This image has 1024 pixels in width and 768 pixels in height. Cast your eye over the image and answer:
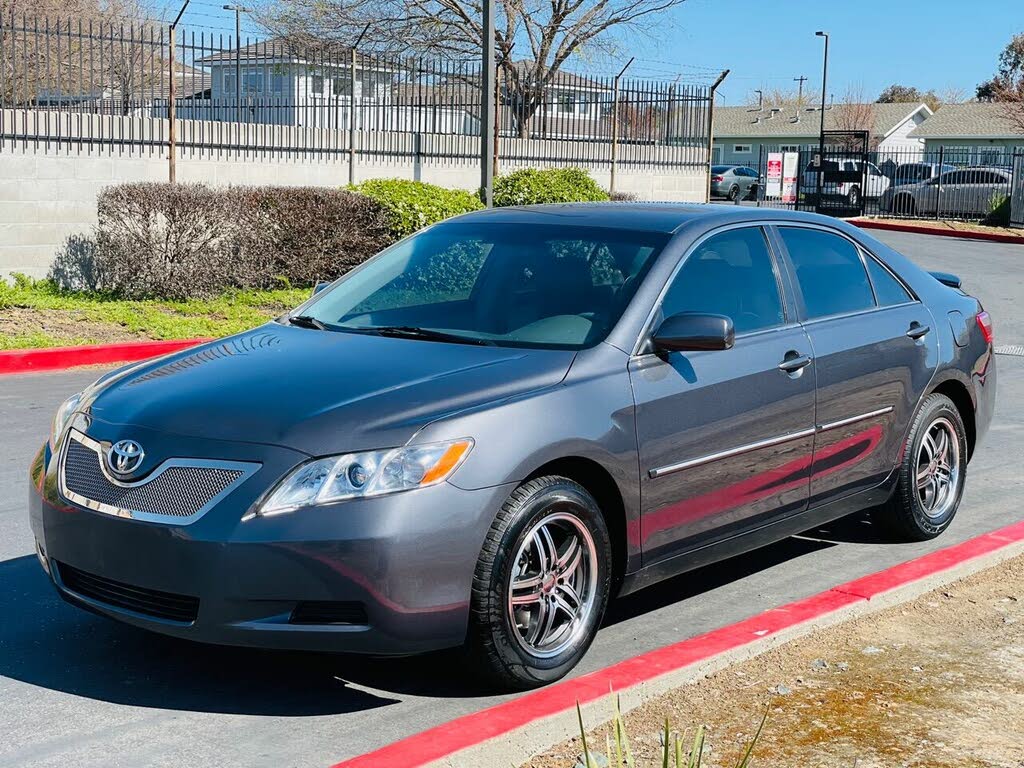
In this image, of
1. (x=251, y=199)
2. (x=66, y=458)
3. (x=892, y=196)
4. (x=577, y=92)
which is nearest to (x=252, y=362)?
(x=66, y=458)

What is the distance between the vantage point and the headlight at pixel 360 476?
4.09 metres

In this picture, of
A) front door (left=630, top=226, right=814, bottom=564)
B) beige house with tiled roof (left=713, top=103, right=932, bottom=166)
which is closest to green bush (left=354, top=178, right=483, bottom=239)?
front door (left=630, top=226, right=814, bottom=564)

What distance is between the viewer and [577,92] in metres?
25.0

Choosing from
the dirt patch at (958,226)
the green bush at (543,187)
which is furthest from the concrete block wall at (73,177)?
the dirt patch at (958,226)

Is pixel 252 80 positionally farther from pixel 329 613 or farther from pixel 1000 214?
pixel 1000 214

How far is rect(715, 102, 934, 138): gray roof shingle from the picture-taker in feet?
293

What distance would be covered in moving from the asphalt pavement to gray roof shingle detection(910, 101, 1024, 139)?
7216cm

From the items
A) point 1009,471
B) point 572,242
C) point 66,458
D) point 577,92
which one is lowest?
point 1009,471

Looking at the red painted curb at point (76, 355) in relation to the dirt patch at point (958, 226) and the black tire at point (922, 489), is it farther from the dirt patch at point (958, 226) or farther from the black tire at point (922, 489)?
the dirt patch at point (958, 226)

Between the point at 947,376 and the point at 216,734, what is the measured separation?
4050 millimetres

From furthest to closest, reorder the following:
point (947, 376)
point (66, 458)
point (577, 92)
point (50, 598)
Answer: point (577, 92)
point (947, 376)
point (50, 598)
point (66, 458)

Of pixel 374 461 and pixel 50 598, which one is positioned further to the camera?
pixel 50 598

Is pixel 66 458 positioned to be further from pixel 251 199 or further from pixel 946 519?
pixel 251 199

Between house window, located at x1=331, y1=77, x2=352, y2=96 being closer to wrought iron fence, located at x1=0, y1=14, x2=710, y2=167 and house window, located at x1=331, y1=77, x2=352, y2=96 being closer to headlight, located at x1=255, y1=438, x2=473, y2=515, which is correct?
wrought iron fence, located at x1=0, y1=14, x2=710, y2=167
